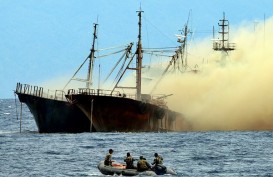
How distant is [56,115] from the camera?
139 meters

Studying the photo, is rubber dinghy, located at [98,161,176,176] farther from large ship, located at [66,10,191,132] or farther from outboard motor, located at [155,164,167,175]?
large ship, located at [66,10,191,132]

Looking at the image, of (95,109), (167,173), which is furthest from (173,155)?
(95,109)

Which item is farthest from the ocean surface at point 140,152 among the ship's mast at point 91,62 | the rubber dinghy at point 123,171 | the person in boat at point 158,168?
the ship's mast at point 91,62

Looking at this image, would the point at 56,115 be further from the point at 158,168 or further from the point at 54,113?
the point at 158,168

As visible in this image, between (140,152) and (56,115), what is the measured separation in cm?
4137

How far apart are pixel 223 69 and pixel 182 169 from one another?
86.9 m

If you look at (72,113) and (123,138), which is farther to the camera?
(72,113)

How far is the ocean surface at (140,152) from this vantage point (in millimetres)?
80744

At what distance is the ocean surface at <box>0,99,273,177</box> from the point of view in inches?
3179

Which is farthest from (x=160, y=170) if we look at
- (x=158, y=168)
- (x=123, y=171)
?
(x=123, y=171)

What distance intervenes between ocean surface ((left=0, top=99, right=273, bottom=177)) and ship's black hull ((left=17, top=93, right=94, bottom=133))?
712cm

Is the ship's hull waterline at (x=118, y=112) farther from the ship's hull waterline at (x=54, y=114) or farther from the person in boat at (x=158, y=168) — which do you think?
the person in boat at (x=158, y=168)

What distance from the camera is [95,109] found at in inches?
5133

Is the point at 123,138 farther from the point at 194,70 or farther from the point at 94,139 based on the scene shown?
the point at 194,70
